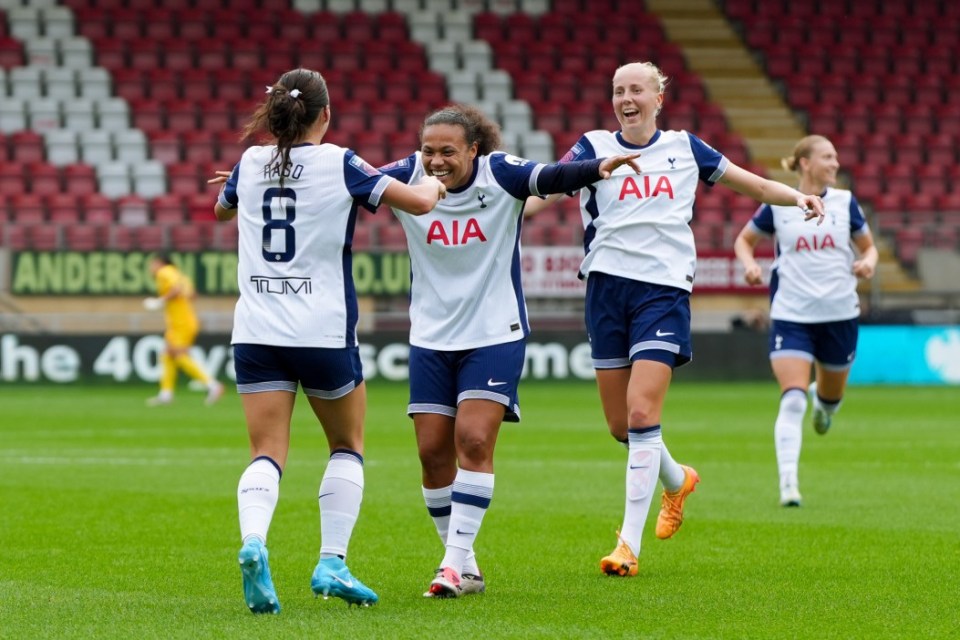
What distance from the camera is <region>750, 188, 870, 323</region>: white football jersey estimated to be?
10.3 m

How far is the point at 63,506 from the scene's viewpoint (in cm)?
968

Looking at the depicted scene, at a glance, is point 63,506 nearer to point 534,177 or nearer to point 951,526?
point 534,177

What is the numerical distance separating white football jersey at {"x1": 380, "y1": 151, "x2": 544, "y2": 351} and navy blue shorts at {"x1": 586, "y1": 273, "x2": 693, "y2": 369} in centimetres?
100

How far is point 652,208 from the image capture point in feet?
24.1

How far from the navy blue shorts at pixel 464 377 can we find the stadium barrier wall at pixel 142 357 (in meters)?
17.6

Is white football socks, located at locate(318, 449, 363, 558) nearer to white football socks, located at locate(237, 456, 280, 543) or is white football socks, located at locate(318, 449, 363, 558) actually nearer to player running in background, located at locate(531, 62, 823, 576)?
white football socks, located at locate(237, 456, 280, 543)

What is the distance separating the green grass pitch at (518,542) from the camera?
221 inches

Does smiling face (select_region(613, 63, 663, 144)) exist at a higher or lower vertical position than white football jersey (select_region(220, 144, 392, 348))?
higher

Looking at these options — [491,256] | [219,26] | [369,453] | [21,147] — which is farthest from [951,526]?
[219,26]

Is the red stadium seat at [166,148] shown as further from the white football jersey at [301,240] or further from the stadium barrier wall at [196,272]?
the white football jersey at [301,240]

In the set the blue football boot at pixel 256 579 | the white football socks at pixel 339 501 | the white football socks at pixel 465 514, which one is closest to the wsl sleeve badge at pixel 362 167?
the white football socks at pixel 339 501

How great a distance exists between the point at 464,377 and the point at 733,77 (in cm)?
2911

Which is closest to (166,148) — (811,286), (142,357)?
(142,357)

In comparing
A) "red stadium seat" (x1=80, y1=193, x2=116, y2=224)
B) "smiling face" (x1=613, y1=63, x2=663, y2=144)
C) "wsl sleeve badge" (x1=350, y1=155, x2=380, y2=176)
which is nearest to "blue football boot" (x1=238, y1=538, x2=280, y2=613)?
"wsl sleeve badge" (x1=350, y1=155, x2=380, y2=176)
